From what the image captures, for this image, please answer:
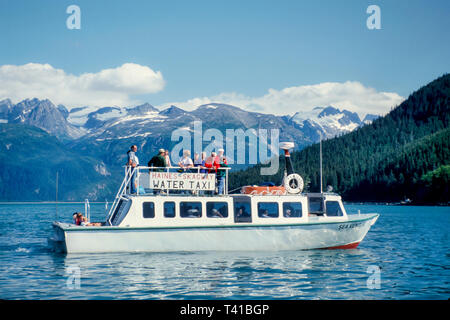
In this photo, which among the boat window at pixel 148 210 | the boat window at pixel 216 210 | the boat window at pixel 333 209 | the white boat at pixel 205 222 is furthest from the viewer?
the boat window at pixel 333 209

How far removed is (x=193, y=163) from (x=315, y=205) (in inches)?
257

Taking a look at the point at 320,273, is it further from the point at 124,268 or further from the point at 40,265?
the point at 40,265

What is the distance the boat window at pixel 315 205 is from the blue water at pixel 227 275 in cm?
199

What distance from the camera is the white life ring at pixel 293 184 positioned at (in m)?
24.1

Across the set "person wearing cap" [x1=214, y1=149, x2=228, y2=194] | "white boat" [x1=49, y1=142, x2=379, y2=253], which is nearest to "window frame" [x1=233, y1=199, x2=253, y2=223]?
"white boat" [x1=49, y1=142, x2=379, y2=253]

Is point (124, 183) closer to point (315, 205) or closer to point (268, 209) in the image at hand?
point (268, 209)

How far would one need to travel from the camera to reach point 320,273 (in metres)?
19.0

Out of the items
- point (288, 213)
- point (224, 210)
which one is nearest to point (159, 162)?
point (224, 210)

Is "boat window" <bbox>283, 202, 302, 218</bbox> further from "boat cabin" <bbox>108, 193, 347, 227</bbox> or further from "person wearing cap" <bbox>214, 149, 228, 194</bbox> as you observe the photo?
"person wearing cap" <bbox>214, 149, 228, 194</bbox>

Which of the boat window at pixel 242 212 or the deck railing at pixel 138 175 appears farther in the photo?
the boat window at pixel 242 212

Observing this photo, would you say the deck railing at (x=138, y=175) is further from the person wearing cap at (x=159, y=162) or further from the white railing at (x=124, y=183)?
the person wearing cap at (x=159, y=162)

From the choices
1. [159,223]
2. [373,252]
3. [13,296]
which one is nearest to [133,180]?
[159,223]

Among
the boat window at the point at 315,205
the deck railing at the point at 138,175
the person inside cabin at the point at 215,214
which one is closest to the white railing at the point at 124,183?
the deck railing at the point at 138,175
